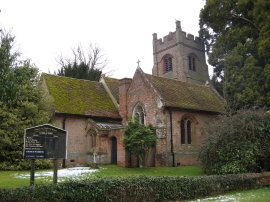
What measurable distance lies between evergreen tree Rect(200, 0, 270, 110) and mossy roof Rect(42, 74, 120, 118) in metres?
11.5

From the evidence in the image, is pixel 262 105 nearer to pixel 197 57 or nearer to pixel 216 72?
pixel 216 72

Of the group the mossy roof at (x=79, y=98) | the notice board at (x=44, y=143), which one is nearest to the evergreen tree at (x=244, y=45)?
the mossy roof at (x=79, y=98)

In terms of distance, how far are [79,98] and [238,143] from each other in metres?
16.2

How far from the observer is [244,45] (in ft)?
84.8

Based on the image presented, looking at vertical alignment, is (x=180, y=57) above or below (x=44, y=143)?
above

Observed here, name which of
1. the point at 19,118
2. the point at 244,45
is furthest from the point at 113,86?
the point at 244,45

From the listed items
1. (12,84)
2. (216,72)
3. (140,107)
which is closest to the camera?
(12,84)

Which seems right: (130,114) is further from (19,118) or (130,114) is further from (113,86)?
(19,118)

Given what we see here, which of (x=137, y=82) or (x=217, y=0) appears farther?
(x=137, y=82)

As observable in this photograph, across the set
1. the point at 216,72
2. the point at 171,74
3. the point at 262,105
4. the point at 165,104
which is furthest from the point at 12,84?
the point at 171,74

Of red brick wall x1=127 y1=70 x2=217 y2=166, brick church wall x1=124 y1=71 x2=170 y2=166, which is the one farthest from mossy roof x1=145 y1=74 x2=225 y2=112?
brick church wall x1=124 y1=71 x2=170 y2=166

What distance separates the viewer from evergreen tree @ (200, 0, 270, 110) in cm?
2261

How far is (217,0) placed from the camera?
85.1ft

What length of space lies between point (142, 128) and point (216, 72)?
99.9ft
